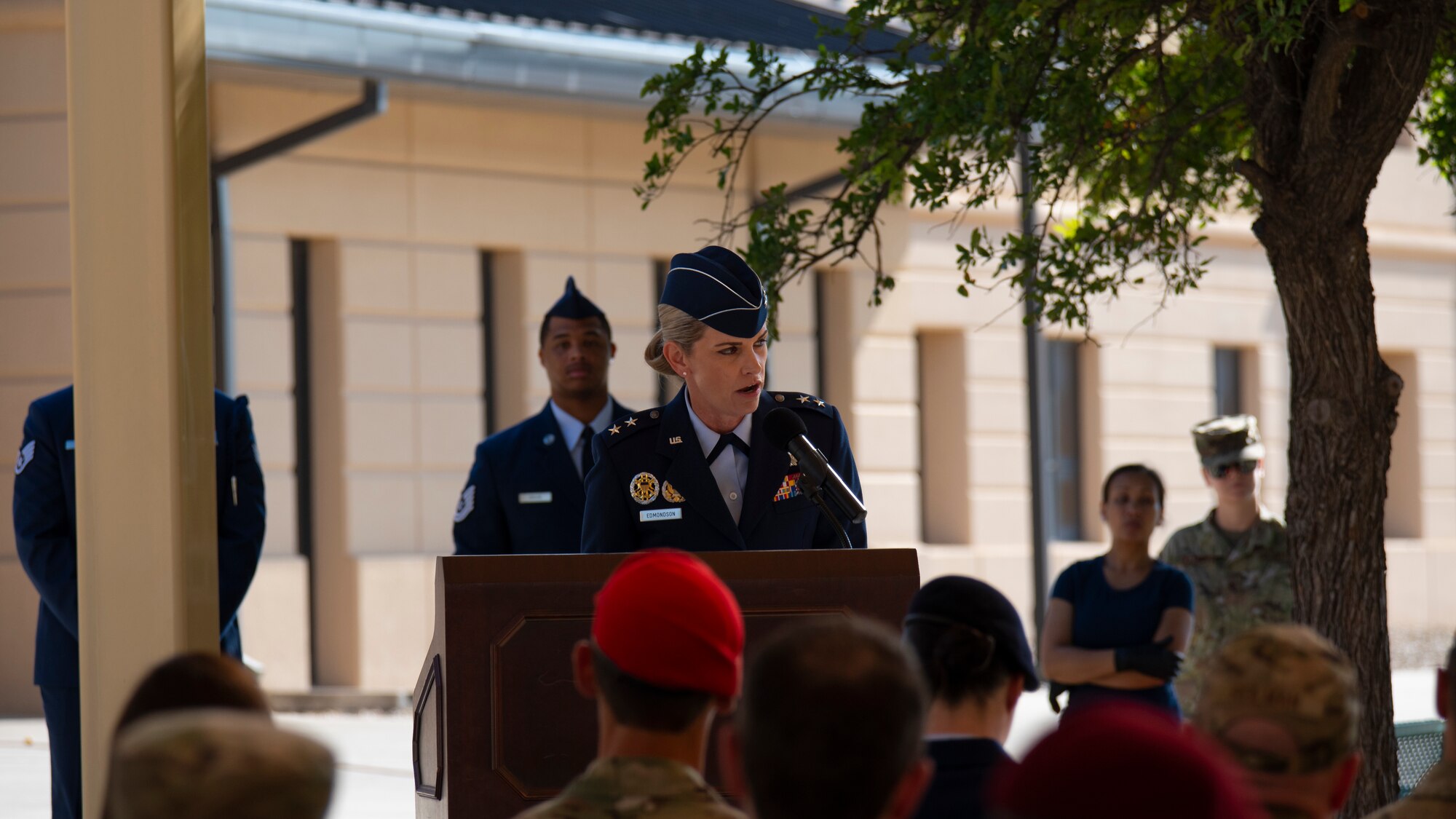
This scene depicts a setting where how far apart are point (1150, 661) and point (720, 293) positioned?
7.21 feet

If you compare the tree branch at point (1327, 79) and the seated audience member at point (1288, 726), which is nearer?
the seated audience member at point (1288, 726)

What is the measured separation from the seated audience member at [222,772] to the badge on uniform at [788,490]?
2312mm

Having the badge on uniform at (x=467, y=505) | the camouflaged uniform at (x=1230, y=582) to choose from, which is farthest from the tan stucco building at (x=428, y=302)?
the badge on uniform at (x=467, y=505)

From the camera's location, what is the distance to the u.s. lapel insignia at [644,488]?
3721mm

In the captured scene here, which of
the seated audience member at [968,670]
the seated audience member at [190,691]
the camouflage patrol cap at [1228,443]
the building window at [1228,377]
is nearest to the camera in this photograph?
the seated audience member at [190,691]

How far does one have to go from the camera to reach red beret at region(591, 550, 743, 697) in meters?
2.22

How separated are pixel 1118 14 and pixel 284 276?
325 inches

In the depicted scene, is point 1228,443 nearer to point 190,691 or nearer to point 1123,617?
point 1123,617

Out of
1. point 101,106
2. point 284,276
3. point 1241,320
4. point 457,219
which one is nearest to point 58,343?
point 284,276

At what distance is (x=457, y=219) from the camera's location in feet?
42.0

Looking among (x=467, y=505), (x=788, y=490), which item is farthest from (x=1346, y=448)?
(x=467, y=505)

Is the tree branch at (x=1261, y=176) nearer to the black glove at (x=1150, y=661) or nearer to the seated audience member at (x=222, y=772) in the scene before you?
the black glove at (x=1150, y=661)

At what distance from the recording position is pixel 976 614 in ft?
8.38

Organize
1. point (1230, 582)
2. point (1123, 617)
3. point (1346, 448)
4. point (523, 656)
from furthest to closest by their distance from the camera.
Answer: point (1230, 582) < point (1123, 617) < point (1346, 448) < point (523, 656)
